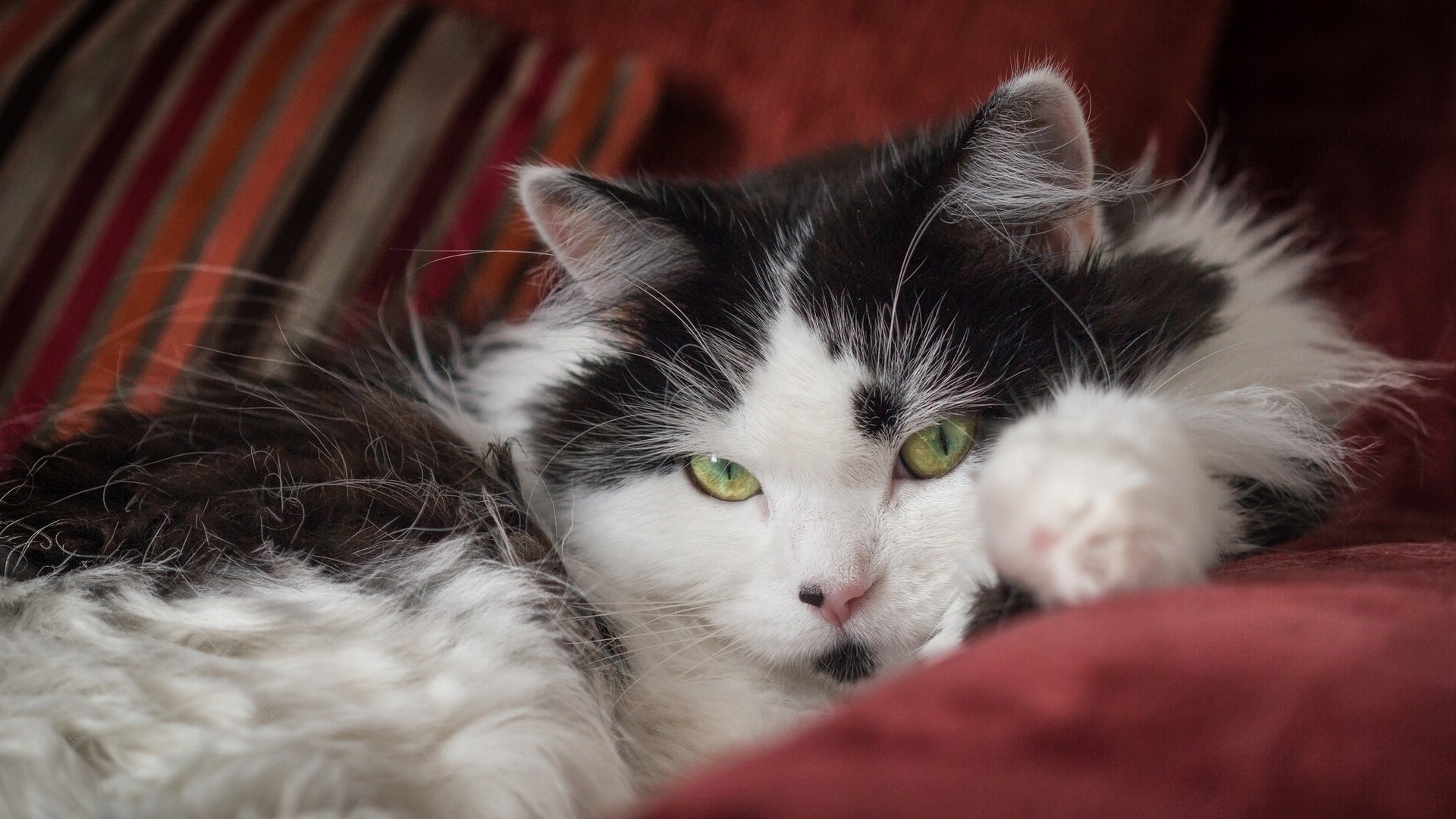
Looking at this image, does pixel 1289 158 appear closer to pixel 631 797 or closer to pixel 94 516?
pixel 631 797

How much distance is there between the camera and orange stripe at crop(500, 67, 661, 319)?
1688mm

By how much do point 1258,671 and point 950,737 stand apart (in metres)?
0.19

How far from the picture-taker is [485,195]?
5.45 ft

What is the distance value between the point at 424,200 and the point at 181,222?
38 cm

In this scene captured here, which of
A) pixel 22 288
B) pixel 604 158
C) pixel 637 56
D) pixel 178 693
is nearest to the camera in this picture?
pixel 178 693

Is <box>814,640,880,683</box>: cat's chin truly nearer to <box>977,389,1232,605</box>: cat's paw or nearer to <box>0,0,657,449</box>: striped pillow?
<box>977,389,1232,605</box>: cat's paw

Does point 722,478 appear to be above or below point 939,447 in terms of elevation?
below

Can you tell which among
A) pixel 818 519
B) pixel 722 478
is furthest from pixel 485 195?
pixel 818 519

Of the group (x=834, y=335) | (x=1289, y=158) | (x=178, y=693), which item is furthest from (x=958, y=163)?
(x=1289, y=158)

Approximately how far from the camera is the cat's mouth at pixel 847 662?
99 centimetres

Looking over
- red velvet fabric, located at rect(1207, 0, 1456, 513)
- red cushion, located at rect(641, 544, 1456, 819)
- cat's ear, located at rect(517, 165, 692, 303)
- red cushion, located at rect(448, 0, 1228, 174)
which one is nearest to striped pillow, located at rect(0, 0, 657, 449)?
red cushion, located at rect(448, 0, 1228, 174)

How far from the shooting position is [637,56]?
5.97ft

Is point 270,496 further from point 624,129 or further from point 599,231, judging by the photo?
point 624,129

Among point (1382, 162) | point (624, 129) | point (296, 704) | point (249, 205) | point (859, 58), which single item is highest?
point (1382, 162)
